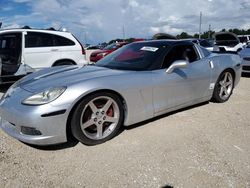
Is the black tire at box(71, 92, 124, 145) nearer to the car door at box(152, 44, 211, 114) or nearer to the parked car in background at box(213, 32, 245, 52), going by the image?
the car door at box(152, 44, 211, 114)

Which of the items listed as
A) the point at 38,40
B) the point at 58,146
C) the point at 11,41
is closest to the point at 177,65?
the point at 58,146

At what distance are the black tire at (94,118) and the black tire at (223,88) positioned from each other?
2.39 m

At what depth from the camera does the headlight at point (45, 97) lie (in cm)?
309

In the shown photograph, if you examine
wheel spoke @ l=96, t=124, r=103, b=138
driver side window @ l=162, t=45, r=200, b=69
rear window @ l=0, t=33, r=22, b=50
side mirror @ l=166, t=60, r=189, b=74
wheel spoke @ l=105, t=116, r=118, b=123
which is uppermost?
rear window @ l=0, t=33, r=22, b=50

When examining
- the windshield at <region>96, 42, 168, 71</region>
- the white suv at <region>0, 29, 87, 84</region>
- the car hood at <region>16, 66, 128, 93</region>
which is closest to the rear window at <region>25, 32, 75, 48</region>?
the white suv at <region>0, 29, 87, 84</region>

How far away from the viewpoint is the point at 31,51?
6.96m

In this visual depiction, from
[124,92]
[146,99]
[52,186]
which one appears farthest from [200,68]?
[52,186]

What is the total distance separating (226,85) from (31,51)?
473 cm

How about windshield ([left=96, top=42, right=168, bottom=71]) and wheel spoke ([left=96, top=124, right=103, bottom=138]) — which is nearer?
wheel spoke ([left=96, top=124, right=103, bottom=138])

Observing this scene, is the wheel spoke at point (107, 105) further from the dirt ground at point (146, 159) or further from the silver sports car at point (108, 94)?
the dirt ground at point (146, 159)

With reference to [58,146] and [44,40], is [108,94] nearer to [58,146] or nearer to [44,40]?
[58,146]

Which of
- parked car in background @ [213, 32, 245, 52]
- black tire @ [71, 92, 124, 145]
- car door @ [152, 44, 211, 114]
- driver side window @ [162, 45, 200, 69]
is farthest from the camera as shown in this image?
parked car in background @ [213, 32, 245, 52]

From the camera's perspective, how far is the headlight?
3094 mm

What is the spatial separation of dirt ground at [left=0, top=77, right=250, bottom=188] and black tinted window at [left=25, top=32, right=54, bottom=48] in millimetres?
3767
